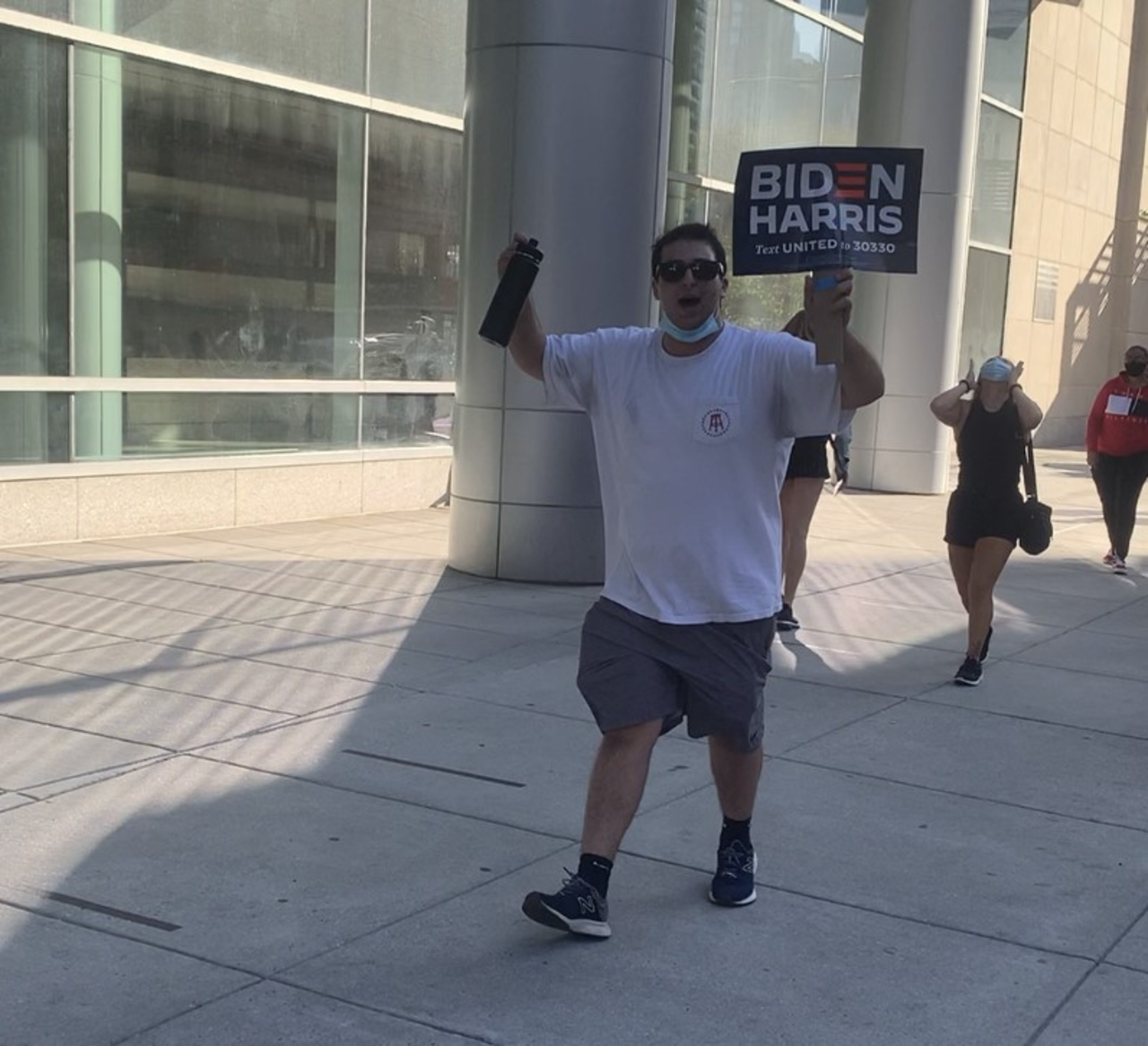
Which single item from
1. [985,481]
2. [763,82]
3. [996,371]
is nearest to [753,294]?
[763,82]

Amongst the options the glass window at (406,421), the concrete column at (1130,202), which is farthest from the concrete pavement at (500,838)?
the concrete column at (1130,202)

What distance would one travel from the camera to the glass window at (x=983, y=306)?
2289 centimetres

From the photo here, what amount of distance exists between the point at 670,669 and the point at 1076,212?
973 inches

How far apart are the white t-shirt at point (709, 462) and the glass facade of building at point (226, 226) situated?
25.6 ft

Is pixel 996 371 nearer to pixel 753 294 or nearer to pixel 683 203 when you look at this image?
pixel 683 203

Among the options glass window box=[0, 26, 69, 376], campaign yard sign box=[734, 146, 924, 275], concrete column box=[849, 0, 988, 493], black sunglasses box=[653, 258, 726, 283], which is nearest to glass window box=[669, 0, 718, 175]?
concrete column box=[849, 0, 988, 493]

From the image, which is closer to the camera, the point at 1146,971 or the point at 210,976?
the point at 210,976

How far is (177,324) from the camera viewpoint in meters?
12.1

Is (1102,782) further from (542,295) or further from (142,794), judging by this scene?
(542,295)

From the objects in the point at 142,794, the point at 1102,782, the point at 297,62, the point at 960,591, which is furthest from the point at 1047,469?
the point at 142,794

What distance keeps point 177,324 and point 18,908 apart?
8424 millimetres

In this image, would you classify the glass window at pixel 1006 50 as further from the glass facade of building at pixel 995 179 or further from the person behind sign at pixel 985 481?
the person behind sign at pixel 985 481

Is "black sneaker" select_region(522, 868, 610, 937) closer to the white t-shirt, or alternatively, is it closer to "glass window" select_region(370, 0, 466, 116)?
the white t-shirt

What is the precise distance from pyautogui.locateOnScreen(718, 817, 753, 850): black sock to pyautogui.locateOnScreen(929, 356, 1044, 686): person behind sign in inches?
134
